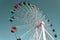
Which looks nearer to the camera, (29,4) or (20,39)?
(20,39)

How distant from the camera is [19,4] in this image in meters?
21.4

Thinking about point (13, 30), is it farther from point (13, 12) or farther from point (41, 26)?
point (41, 26)

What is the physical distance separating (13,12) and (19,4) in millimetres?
1468

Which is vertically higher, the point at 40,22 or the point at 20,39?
the point at 40,22

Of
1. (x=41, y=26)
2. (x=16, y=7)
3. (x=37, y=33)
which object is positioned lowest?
(x=37, y=33)

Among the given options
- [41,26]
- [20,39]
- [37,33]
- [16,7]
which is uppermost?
[16,7]

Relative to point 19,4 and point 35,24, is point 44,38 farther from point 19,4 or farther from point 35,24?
point 19,4

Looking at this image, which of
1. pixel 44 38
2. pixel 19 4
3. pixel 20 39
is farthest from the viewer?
pixel 19 4

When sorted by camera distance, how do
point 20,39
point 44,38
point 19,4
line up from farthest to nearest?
point 19,4, point 44,38, point 20,39

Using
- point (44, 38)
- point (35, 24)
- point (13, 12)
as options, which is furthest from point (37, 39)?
point (13, 12)

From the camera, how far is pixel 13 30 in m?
19.2

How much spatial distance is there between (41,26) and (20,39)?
419 centimetres

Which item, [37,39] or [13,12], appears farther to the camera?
[13,12]

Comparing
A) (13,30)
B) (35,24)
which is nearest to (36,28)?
(35,24)
